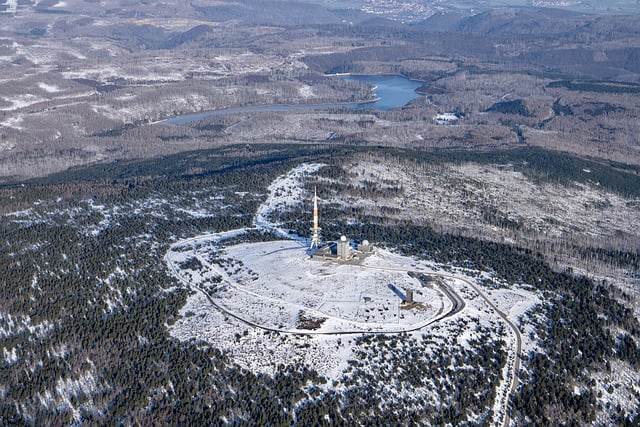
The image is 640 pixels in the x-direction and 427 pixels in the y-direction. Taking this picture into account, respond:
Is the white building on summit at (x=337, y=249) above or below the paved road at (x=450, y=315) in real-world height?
above

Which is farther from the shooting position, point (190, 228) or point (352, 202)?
point (352, 202)

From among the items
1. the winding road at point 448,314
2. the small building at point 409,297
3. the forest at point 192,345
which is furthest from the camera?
the small building at point 409,297

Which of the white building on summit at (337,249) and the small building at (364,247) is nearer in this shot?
the white building on summit at (337,249)

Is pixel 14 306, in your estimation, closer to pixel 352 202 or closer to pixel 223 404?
pixel 223 404

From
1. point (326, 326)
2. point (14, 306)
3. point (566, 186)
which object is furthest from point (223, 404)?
point (566, 186)

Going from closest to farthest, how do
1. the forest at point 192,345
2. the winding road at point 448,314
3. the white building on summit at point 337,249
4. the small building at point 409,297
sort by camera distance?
the forest at point 192,345
the winding road at point 448,314
the small building at point 409,297
the white building on summit at point 337,249

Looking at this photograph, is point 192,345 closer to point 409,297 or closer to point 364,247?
point 409,297

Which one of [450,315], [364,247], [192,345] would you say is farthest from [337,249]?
[192,345]

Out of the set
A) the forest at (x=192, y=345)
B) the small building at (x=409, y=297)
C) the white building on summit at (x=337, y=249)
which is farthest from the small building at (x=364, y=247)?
the small building at (x=409, y=297)

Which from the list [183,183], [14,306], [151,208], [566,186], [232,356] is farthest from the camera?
[566,186]

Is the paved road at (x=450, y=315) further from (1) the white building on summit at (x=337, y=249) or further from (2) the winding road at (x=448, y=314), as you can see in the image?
(1) the white building on summit at (x=337, y=249)

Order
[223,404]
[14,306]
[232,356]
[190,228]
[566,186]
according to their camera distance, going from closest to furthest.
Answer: [223,404]
[232,356]
[14,306]
[190,228]
[566,186]
